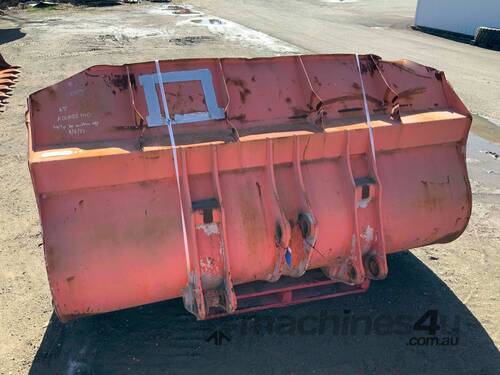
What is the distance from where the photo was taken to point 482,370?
3.25m

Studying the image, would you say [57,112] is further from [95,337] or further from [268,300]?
[268,300]

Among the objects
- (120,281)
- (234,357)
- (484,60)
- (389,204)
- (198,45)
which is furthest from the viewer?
(198,45)

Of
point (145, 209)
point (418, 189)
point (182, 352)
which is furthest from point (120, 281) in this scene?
point (418, 189)

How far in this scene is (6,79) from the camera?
10055 millimetres

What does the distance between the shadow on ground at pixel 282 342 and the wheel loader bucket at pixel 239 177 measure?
0.23 metres

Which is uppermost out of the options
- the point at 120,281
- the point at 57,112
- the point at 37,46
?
the point at 57,112

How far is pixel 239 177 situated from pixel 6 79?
881 cm

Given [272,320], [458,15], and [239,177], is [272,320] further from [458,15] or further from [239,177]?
[458,15]

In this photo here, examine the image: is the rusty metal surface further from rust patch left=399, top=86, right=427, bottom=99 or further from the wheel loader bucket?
rust patch left=399, top=86, right=427, bottom=99

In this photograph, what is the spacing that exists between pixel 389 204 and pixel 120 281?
2.06 meters

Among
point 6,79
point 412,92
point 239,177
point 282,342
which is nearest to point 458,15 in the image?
point 6,79

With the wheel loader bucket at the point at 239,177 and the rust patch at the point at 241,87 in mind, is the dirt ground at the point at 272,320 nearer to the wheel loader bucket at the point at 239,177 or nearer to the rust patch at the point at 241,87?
the wheel loader bucket at the point at 239,177

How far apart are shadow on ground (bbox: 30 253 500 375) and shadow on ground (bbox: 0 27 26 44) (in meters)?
14.0

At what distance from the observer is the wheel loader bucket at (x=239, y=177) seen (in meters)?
3.01
